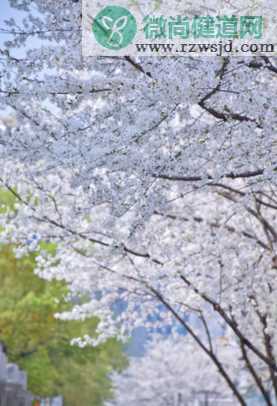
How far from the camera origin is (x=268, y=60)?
531cm

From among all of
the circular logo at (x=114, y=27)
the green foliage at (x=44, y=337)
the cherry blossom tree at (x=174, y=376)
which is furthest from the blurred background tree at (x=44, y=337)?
the circular logo at (x=114, y=27)

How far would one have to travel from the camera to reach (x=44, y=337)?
63.2 ft

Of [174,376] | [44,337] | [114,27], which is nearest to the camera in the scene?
[114,27]

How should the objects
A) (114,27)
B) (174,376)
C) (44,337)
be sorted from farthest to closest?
(174,376) < (44,337) < (114,27)

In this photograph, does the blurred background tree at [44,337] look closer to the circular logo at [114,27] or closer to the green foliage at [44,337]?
the green foliage at [44,337]

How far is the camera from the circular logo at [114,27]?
16.0 feet

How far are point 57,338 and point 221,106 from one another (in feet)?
49.5

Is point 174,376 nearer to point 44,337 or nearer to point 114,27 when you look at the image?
point 44,337

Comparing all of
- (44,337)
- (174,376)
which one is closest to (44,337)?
(44,337)

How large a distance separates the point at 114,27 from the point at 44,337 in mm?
15157

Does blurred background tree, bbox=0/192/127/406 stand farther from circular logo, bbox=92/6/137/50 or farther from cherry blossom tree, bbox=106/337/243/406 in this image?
circular logo, bbox=92/6/137/50

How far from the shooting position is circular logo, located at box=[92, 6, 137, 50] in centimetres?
488

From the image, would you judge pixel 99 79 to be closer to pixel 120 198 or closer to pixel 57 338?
pixel 120 198

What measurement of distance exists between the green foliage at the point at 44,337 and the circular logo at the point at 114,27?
13.5 m
